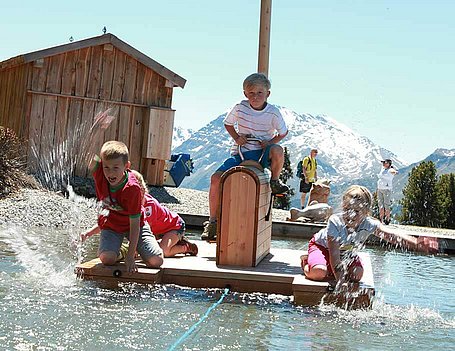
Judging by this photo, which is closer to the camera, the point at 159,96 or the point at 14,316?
the point at 14,316

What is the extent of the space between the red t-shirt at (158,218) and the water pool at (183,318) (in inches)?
31.8

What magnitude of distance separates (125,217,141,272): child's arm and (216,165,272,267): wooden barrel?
Result: 2.60 feet

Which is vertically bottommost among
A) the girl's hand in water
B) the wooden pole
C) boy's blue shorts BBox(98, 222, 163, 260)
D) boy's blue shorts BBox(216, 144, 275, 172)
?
boy's blue shorts BBox(98, 222, 163, 260)

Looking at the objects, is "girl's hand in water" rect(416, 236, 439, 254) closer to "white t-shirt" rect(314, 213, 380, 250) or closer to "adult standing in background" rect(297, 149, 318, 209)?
"white t-shirt" rect(314, 213, 380, 250)

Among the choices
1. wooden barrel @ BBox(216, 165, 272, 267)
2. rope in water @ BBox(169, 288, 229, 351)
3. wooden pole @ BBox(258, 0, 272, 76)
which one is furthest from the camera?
wooden pole @ BBox(258, 0, 272, 76)

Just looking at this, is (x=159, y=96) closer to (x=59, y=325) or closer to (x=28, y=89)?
(x=28, y=89)

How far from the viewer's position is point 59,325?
452cm

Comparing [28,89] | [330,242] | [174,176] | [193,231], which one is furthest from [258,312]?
[174,176]

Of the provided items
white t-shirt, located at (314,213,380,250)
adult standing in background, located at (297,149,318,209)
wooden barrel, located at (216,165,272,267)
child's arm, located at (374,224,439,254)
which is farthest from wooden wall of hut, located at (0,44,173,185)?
child's arm, located at (374,224,439,254)

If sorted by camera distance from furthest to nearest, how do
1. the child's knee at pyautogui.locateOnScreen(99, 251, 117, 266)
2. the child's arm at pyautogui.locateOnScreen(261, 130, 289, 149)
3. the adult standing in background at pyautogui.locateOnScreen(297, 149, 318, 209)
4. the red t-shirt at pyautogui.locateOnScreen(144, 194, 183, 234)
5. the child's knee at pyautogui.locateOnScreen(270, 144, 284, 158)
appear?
the adult standing in background at pyautogui.locateOnScreen(297, 149, 318, 209) → the child's arm at pyautogui.locateOnScreen(261, 130, 289, 149) → the child's knee at pyautogui.locateOnScreen(270, 144, 284, 158) → the red t-shirt at pyautogui.locateOnScreen(144, 194, 183, 234) → the child's knee at pyautogui.locateOnScreen(99, 251, 117, 266)

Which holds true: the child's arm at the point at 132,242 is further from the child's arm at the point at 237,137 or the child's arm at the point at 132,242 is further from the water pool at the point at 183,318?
Result: the child's arm at the point at 237,137

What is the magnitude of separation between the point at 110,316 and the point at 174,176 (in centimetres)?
1867

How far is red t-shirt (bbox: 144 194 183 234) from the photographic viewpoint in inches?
275

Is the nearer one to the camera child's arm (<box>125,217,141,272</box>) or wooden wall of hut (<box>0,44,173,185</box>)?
child's arm (<box>125,217,141,272</box>)
